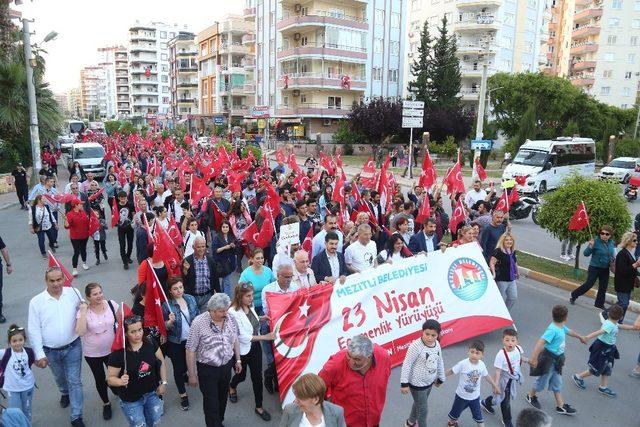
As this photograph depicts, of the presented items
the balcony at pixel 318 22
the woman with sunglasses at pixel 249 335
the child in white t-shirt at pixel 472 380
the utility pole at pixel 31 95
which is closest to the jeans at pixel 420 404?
the child in white t-shirt at pixel 472 380

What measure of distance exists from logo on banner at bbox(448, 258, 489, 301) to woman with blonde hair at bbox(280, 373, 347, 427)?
376 cm

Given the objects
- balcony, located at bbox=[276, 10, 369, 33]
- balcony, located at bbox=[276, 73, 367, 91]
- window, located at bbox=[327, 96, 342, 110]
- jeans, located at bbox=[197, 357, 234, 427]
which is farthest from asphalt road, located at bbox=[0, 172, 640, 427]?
window, located at bbox=[327, 96, 342, 110]

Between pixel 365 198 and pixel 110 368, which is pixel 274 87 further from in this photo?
pixel 110 368

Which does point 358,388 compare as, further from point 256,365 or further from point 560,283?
point 560,283

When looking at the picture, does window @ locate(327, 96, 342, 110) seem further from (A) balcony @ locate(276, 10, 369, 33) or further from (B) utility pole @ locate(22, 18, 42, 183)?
(B) utility pole @ locate(22, 18, 42, 183)

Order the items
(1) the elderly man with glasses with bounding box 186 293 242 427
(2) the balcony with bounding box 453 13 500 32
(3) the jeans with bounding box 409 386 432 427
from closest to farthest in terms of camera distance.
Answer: (1) the elderly man with glasses with bounding box 186 293 242 427
(3) the jeans with bounding box 409 386 432 427
(2) the balcony with bounding box 453 13 500 32

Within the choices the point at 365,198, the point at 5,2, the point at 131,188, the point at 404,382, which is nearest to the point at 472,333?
the point at 404,382

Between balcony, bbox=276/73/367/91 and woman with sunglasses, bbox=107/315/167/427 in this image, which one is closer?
woman with sunglasses, bbox=107/315/167/427

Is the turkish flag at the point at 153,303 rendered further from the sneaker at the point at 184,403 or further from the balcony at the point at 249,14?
the balcony at the point at 249,14

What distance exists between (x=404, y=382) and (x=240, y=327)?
1638mm

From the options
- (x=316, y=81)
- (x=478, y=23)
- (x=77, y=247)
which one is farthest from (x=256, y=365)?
(x=478, y=23)

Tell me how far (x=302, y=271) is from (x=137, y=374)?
7.51 ft

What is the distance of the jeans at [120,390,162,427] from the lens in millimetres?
4176

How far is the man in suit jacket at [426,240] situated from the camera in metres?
7.67
